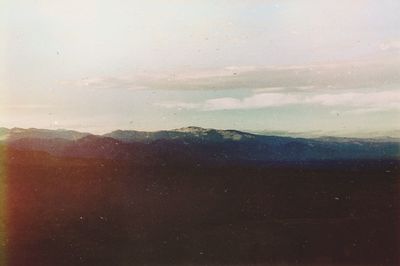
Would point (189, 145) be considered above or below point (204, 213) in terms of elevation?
above

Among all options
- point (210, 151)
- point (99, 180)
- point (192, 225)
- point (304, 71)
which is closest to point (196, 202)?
point (192, 225)

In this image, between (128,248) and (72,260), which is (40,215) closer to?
(72,260)

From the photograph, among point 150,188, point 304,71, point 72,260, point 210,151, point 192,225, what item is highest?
point 304,71

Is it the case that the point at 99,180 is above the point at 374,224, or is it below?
above

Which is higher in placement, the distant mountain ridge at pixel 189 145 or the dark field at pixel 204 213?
the distant mountain ridge at pixel 189 145
